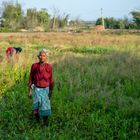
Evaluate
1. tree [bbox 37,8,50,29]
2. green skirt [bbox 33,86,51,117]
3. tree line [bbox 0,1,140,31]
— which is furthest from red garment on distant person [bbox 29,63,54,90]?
tree [bbox 37,8,50,29]

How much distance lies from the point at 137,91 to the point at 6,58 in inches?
173

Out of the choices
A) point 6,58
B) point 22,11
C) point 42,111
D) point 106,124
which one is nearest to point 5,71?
point 6,58

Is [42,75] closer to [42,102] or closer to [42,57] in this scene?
[42,57]

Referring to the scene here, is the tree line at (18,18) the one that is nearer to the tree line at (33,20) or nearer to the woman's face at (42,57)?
the tree line at (33,20)

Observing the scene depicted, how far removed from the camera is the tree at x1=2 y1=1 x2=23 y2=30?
176ft

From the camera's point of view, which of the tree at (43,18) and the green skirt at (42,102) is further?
the tree at (43,18)

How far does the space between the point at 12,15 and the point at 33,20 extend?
A: 4556 mm

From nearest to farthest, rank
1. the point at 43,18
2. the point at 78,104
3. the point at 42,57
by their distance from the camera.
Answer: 1. the point at 42,57
2. the point at 78,104
3. the point at 43,18

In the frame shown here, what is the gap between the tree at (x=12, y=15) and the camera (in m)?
53.6

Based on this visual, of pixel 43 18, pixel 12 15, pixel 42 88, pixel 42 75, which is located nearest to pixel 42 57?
pixel 42 75

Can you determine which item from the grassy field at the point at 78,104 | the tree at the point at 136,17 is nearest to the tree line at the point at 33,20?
the tree at the point at 136,17

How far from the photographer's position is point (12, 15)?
176ft

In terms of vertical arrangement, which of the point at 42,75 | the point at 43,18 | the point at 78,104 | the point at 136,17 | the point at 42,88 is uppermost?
the point at 43,18

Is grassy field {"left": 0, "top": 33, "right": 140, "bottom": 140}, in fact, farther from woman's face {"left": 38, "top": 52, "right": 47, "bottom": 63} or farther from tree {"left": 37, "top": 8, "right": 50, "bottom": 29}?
tree {"left": 37, "top": 8, "right": 50, "bottom": 29}
